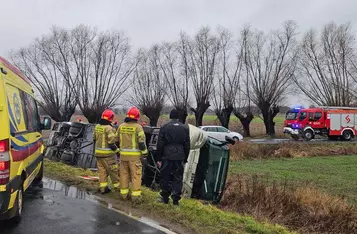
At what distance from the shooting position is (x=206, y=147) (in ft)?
27.1

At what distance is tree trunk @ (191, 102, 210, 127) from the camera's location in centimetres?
4584

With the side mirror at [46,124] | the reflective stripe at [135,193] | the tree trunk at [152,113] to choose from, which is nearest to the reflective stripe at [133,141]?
the reflective stripe at [135,193]

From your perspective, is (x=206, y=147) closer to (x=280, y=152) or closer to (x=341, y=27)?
(x=280, y=152)

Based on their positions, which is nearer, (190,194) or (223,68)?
(190,194)

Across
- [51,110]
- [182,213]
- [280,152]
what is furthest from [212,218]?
[51,110]

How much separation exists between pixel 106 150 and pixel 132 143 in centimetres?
80

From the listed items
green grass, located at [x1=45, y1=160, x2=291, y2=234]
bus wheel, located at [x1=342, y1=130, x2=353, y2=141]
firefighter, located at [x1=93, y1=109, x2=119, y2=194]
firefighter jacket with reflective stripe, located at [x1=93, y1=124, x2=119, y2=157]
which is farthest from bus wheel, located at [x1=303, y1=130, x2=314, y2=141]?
firefighter jacket with reflective stripe, located at [x1=93, y1=124, x2=119, y2=157]

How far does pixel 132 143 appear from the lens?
23.7 ft

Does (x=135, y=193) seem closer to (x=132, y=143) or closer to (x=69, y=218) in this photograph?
(x=132, y=143)

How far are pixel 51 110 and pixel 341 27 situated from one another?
111 ft

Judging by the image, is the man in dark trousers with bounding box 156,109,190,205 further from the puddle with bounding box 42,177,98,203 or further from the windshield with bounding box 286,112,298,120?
the windshield with bounding box 286,112,298,120

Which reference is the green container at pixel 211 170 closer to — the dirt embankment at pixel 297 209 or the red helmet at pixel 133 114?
the dirt embankment at pixel 297 209

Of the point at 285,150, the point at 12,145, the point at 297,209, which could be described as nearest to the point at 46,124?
the point at 12,145

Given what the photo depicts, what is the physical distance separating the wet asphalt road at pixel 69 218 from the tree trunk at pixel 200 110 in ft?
125
